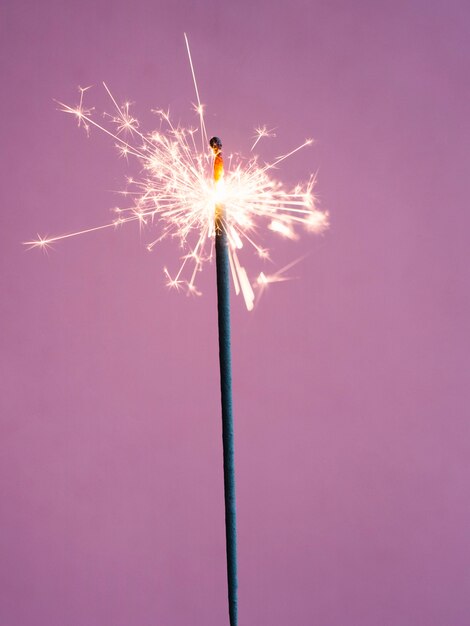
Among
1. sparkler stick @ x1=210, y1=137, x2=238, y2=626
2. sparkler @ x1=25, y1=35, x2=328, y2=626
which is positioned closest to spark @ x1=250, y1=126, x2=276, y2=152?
sparkler @ x1=25, y1=35, x2=328, y2=626

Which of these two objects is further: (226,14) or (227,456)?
(226,14)

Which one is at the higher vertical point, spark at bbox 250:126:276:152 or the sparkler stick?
spark at bbox 250:126:276:152

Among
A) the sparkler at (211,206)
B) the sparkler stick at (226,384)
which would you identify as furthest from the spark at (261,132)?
the sparkler stick at (226,384)

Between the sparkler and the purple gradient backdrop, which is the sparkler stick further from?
the purple gradient backdrop

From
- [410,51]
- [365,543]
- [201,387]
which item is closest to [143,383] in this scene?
[201,387]

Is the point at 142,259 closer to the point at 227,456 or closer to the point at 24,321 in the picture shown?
the point at 24,321

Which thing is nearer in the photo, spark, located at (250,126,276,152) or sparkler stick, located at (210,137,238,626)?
sparkler stick, located at (210,137,238,626)

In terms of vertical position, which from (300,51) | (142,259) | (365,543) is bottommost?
(365,543)
